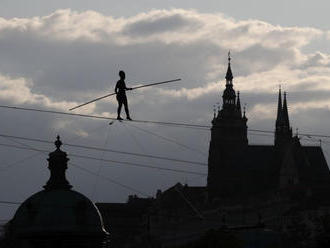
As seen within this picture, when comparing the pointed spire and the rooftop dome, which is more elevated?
the pointed spire

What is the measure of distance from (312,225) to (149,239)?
32.8 metres

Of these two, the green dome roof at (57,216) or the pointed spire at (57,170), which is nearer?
the green dome roof at (57,216)

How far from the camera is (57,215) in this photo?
88.7 metres

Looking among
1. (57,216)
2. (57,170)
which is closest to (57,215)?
(57,216)

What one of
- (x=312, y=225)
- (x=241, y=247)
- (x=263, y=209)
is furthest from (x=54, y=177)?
(x=263, y=209)

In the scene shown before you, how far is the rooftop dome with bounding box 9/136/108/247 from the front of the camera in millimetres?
87500

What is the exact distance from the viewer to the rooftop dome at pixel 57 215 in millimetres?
87500

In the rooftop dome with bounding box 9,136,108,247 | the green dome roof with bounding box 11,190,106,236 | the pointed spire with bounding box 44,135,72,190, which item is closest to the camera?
the rooftop dome with bounding box 9,136,108,247

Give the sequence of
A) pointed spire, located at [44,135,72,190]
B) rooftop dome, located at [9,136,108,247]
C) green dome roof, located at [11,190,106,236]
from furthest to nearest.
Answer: pointed spire, located at [44,135,72,190] < green dome roof, located at [11,190,106,236] < rooftop dome, located at [9,136,108,247]

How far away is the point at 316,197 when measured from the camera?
18800cm

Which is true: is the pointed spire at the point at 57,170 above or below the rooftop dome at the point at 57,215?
above

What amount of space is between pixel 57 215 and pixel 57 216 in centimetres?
8

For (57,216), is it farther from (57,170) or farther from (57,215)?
(57,170)

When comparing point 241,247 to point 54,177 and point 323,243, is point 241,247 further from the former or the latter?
point 54,177
